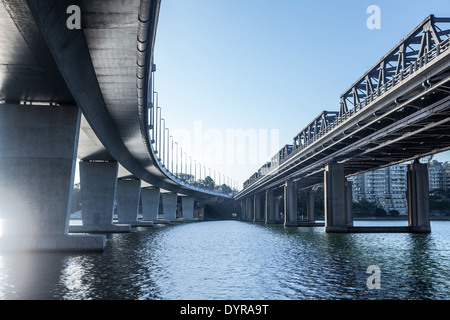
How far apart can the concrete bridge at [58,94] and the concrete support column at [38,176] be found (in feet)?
0.21

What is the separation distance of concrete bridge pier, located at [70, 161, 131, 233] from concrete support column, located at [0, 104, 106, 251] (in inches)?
1064

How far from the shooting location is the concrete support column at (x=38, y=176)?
30.0 metres

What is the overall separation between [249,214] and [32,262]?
493 feet

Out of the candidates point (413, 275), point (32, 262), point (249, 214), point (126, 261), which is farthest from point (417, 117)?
point (249, 214)

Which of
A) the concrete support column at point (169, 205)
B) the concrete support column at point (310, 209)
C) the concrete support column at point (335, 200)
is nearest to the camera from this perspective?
the concrete support column at point (335, 200)

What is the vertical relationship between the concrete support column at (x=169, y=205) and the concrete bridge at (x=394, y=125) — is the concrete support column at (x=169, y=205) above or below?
below

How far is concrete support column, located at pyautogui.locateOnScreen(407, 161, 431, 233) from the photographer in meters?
62.8

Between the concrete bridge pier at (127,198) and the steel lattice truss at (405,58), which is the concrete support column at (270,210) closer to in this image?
the concrete bridge pier at (127,198)

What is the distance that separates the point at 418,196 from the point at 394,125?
77.2ft

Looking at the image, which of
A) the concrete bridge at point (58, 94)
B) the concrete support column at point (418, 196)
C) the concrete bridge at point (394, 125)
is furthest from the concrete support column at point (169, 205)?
the concrete bridge at point (58, 94)
